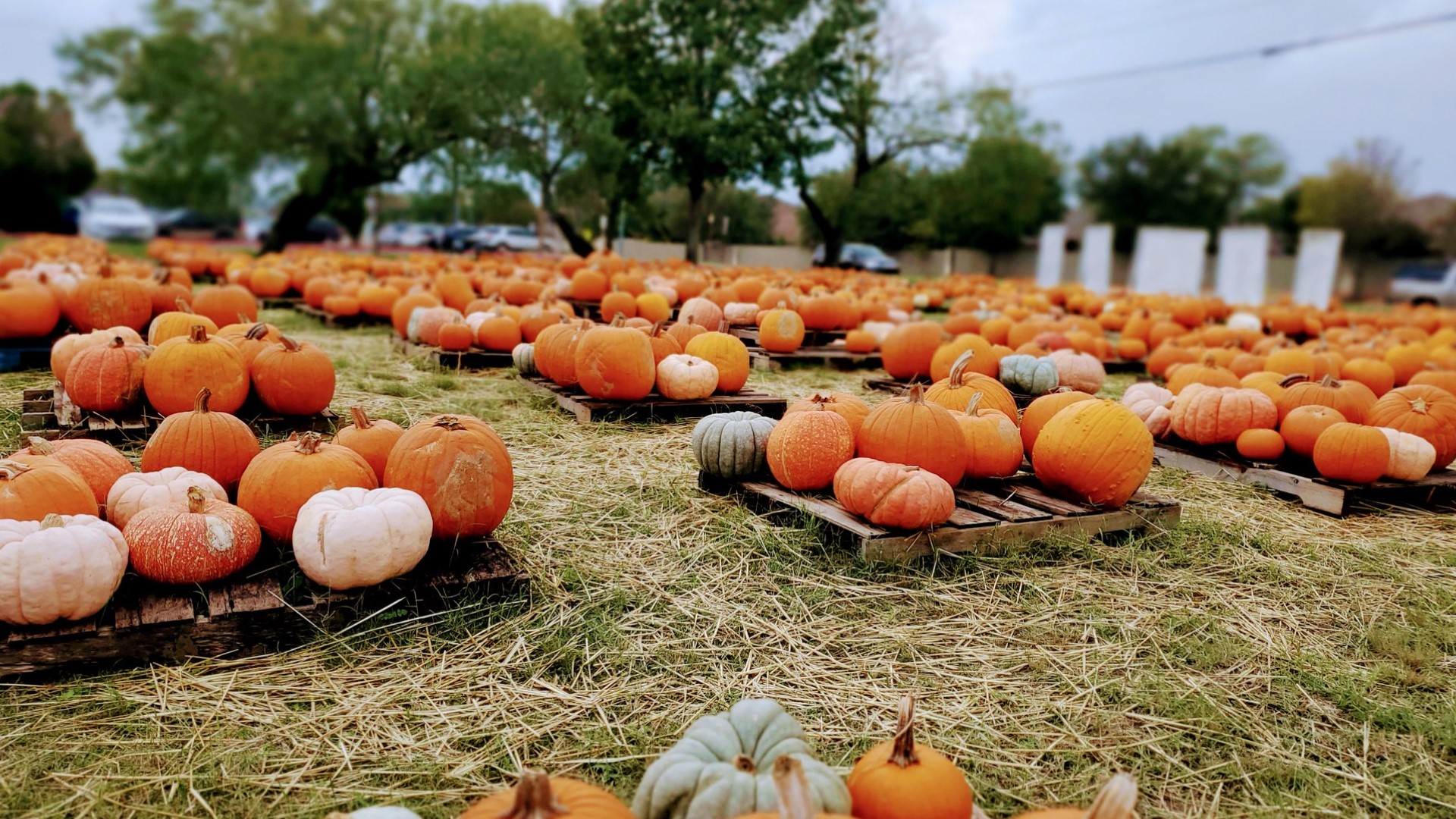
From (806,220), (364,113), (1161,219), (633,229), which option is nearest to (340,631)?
(364,113)

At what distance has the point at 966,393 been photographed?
4.46 m

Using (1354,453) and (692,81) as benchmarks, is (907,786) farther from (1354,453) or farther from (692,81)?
(692,81)

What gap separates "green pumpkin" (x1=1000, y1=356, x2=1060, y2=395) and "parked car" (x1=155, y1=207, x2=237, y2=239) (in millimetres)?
37463

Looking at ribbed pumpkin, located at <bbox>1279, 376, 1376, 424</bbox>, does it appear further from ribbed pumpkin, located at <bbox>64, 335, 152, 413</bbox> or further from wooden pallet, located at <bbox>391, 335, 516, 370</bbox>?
ribbed pumpkin, located at <bbox>64, 335, 152, 413</bbox>

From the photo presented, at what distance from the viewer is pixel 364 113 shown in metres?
18.5

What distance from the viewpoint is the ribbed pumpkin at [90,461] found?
290cm

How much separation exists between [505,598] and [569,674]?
44 centimetres

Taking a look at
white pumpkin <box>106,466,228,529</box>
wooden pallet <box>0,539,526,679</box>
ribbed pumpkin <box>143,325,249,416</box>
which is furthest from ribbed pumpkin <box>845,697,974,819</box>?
ribbed pumpkin <box>143,325,249,416</box>

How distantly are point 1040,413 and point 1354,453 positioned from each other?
1.53m

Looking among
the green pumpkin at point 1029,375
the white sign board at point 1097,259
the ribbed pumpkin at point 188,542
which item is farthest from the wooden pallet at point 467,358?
the white sign board at point 1097,259

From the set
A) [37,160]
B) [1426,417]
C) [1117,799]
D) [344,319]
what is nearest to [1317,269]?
[1426,417]

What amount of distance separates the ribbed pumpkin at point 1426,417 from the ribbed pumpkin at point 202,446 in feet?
17.4

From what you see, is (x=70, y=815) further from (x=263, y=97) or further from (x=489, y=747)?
(x=263, y=97)

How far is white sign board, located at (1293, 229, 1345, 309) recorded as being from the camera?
17688 millimetres
